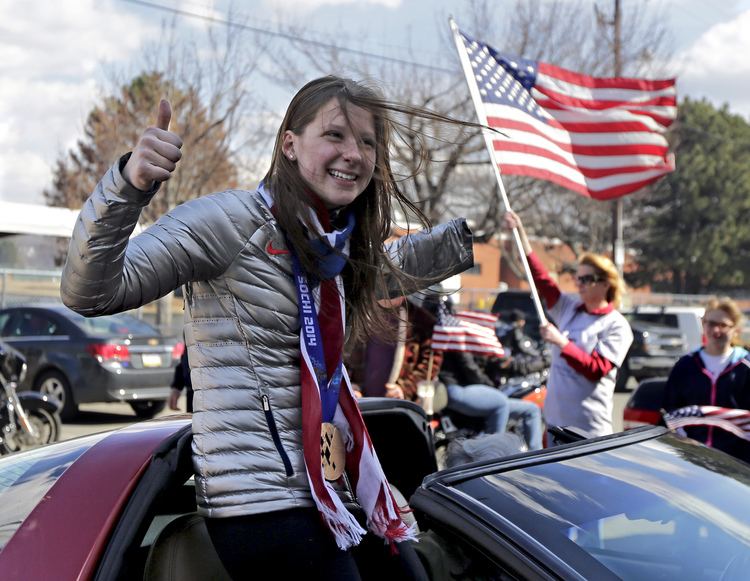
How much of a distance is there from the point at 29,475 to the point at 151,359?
10.0 m

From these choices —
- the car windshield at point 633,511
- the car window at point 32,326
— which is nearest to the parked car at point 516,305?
the car window at point 32,326

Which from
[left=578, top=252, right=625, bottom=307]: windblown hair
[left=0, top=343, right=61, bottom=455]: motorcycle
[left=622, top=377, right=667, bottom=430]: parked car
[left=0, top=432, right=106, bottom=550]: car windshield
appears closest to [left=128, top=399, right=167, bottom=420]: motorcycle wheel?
[left=0, top=343, right=61, bottom=455]: motorcycle

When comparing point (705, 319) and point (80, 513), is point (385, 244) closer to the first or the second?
point (80, 513)

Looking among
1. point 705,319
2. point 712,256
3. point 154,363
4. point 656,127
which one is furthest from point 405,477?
point 712,256

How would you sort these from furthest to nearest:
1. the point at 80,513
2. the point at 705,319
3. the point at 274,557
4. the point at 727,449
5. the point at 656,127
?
1. the point at 656,127
2. the point at 705,319
3. the point at 727,449
4. the point at 80,513
5. the point at 274,557

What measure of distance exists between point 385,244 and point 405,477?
1.08 m

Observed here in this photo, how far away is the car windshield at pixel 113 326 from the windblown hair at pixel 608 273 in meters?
8.01

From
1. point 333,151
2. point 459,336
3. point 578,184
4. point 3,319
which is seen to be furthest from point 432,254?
point 3,319

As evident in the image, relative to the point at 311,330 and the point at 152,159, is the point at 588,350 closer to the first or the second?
the point at 311,330

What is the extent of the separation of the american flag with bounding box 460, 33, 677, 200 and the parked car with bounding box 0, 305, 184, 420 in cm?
662

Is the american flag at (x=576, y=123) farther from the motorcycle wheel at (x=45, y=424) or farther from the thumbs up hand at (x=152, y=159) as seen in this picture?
the motorcycle wheel at (x=45, y=424)

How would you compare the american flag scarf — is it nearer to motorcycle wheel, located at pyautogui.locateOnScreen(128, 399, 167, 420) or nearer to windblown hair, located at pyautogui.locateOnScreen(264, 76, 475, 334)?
windblown hair, located at pyautogui.locateOnScreen(264, 76, 475, 334)

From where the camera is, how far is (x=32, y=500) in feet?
7.66

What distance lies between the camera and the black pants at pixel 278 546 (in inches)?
81.0
